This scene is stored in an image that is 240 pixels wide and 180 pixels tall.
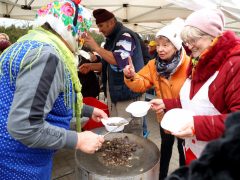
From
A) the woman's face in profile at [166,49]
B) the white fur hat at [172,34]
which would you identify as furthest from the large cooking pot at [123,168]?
the white fur hat at [172,34]

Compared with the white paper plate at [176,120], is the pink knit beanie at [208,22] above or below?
above

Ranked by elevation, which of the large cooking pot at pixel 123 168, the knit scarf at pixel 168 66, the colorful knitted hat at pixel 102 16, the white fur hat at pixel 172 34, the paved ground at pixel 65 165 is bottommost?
the paved ground at pixel 65 165

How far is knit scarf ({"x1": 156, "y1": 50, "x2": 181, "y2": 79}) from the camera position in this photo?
6.87ft

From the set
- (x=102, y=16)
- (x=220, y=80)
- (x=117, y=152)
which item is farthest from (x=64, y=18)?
(x=102, y=16)

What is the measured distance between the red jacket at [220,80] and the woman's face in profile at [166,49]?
0.72 m

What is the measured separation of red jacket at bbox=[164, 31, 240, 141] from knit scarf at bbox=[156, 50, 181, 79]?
669mm

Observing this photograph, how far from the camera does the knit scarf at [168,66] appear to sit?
209 cm

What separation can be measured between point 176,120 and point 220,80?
0.31 metres

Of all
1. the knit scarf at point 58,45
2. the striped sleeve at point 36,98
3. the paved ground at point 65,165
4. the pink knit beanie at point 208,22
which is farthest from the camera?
the paved ground at point 65,165

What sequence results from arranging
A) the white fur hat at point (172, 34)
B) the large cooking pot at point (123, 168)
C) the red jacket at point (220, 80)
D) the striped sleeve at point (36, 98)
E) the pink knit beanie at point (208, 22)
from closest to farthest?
the striped sleeve at point (36, 98)
the red jacket at point (220, 80)
the pink knit beanie at point (208, 22)
the large cooking pot at point (123, 168)
the white fur hat at point (172, 34)

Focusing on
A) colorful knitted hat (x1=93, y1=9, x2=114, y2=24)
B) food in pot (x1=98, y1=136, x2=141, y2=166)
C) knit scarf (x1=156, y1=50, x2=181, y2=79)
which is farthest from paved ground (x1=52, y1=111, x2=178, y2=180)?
colorful knitted hat (x1=93, y1=9, x2=114, y2=24)

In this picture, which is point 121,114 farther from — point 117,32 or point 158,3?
point 158,3

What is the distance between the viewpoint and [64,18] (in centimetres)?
117

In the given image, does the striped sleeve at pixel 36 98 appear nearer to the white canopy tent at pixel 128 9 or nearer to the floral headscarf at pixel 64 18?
the floral headscarf at pixel 64 18
